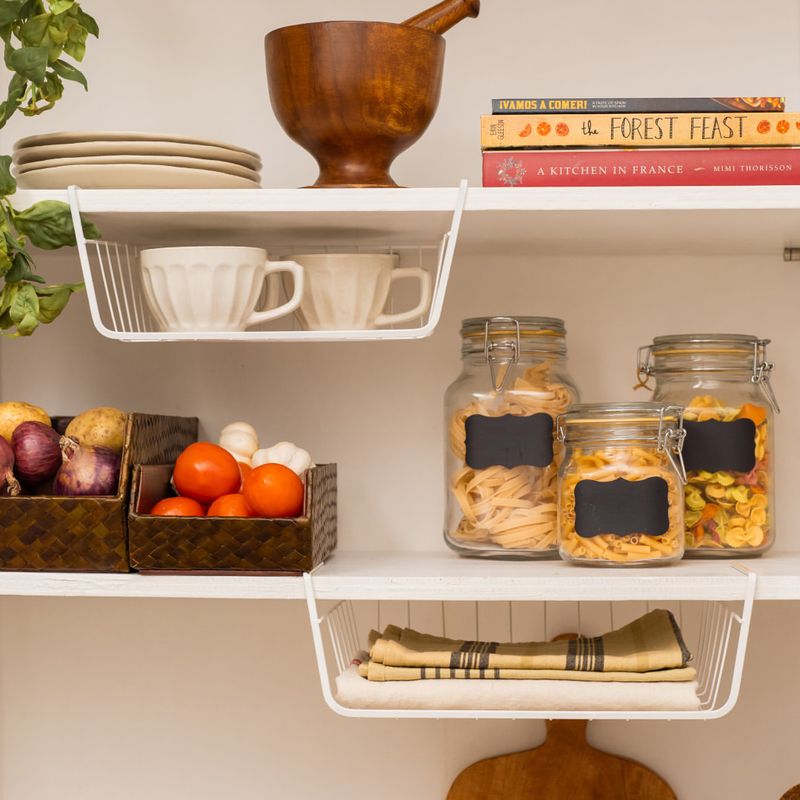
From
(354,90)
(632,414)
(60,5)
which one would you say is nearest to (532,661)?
(632,414)

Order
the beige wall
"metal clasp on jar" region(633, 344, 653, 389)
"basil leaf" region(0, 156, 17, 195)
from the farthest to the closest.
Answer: the beige wall → "metal clasp on jar" region(633, 344, 653, 389) → "basil leaf" region(0, 156, 17, 195)

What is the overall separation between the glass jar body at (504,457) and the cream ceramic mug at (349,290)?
0.14 meters

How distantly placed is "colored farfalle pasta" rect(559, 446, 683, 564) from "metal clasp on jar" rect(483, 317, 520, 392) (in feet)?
0.46

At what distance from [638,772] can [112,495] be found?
0.72 meters

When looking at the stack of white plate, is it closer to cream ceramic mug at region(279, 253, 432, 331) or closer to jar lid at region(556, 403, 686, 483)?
cream ceramic mug at region(279, 253, 432, 331)

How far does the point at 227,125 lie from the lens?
1340 mm

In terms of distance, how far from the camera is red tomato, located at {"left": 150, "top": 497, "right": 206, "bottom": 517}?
1063 millimetres

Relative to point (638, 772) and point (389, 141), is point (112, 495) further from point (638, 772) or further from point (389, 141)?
point (638, 772)

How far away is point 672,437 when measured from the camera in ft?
3.54

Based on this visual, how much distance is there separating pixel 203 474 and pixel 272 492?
0.09 meters

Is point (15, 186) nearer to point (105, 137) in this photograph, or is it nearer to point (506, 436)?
point (105, 137)

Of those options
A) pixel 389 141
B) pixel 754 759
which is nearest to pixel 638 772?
pixel 754 759

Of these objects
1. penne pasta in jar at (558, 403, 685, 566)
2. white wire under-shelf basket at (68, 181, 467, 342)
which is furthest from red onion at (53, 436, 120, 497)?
penne pasta in jar at (558, 403, 685, 566)

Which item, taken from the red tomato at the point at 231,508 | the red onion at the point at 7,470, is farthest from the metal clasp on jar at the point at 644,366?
the red onion at the point at 7,470
